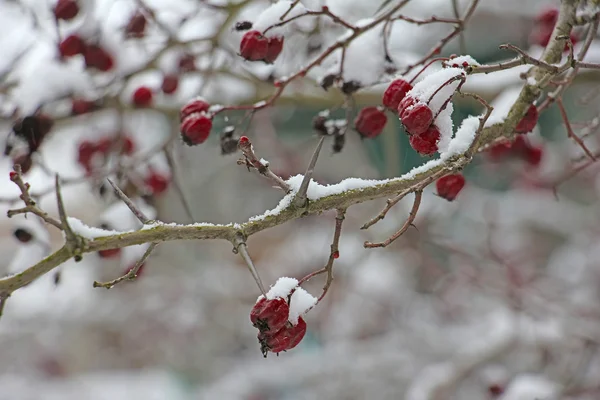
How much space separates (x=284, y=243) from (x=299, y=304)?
15.0 feet

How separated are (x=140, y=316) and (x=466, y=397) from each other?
258 centimetres

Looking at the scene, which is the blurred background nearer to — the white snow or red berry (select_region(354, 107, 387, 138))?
red berry (select_region(354, 107, 387, 138))

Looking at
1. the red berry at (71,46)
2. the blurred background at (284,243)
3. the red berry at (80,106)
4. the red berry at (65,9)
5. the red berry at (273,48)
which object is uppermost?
the red berry at (65,9)

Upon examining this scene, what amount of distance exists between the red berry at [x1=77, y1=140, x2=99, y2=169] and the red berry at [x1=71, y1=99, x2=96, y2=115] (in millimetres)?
344

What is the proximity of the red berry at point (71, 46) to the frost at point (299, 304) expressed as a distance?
46.1 inches

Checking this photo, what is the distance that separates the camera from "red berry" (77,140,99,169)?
2.20 metres

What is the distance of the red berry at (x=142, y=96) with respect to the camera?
6.96ft

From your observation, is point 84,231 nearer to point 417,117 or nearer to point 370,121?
point 417,117

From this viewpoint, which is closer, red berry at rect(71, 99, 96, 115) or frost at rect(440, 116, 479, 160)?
frost at rect(440, 116, 479, 160)

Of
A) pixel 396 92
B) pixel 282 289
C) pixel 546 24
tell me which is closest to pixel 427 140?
pixel 396 92

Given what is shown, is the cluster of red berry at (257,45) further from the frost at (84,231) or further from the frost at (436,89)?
the frost at (84,231)

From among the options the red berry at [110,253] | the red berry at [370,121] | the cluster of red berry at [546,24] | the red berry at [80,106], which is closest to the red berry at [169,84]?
the red berry at [80,106]

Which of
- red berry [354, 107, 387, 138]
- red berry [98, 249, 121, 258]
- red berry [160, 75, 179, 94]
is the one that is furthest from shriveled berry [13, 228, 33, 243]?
red berry [354, 107, 387, 138]

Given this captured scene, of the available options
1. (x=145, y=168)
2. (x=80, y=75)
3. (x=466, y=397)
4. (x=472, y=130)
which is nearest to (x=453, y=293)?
(x=466, y=397)
